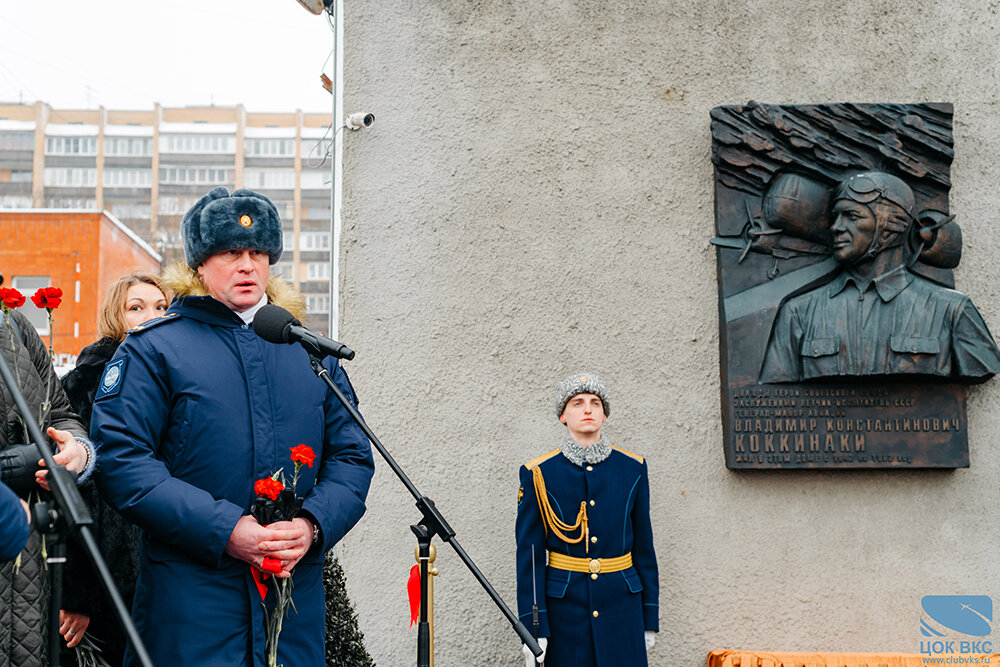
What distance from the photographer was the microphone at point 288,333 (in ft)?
7.17

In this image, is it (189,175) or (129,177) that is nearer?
(189,175)

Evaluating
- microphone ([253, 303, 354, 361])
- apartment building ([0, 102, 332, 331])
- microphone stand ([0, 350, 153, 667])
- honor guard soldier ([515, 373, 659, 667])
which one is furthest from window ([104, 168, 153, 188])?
microphone stand ([0, 350, 153, 667])

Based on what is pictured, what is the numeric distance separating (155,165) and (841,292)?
2284 inches

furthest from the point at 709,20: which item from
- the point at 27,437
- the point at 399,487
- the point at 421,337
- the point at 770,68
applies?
the point at 27,437

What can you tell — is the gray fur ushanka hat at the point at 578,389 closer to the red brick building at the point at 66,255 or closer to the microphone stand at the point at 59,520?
the microphone stand at the point at 59,520

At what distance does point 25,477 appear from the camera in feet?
6.71

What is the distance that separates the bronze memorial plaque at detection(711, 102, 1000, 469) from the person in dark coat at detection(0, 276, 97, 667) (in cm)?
290

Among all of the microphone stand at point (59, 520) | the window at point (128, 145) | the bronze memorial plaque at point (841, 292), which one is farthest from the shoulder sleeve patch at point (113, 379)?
the window at point (128, 145)

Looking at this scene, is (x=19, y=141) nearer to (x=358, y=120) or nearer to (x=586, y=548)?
(x=358, y=120)

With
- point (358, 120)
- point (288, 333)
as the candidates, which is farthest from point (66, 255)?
point (288, 333)

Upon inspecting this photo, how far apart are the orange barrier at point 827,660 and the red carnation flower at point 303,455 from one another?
2.59m

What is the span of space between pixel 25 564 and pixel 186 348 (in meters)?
0.68

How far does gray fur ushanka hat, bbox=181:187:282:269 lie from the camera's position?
7.69ft

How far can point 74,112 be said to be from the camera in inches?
2437
